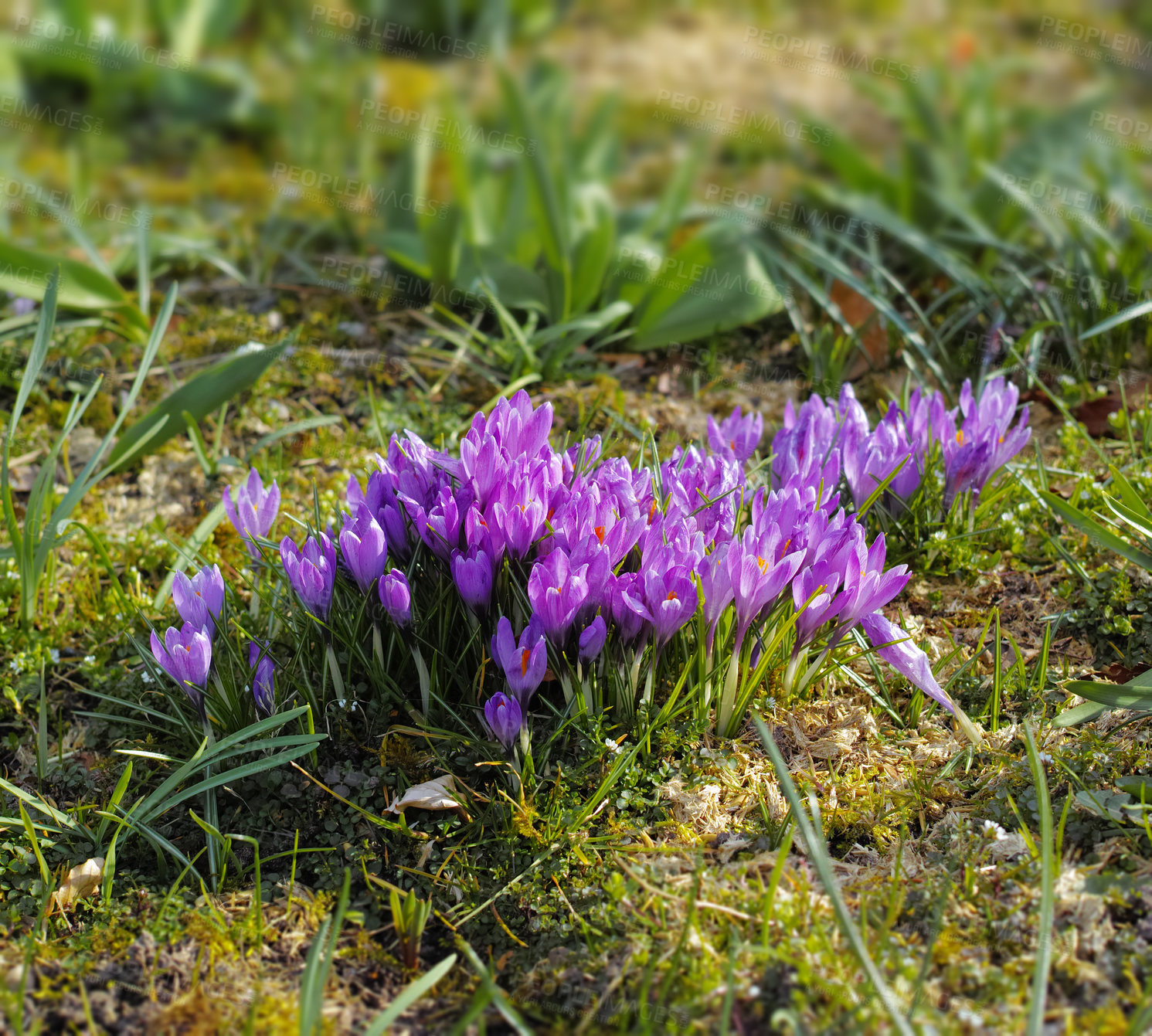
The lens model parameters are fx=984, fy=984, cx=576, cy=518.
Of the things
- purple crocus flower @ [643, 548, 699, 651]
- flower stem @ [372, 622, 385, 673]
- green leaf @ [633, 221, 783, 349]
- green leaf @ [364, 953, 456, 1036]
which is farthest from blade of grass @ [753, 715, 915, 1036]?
green leaf @ [633, 221, 783, 349]

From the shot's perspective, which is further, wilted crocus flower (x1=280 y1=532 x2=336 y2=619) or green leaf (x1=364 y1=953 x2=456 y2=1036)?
wilted crocus flower (x1=280 y1=532 x2=336 y2=619)

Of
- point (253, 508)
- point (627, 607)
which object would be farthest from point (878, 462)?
point (253, 508)

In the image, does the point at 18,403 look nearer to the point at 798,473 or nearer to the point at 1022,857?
the point at 798,473

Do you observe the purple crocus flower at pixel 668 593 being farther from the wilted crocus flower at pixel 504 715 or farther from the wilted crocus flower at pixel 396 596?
the wilted crocus flower at pixel 396 596

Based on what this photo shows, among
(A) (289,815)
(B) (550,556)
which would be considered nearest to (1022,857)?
(B) (550,556)

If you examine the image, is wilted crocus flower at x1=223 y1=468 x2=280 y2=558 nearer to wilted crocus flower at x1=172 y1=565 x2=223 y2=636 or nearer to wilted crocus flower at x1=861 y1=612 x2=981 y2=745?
wilted crocus flower at x1=172 y1=565 x2=223 y2=636

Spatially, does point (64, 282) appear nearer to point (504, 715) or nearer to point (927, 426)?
point (504, 715)
